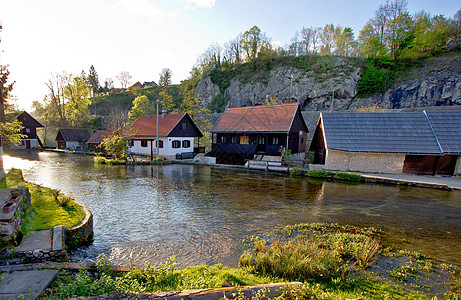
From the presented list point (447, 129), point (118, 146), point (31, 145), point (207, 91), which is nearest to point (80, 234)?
point (118, 146)

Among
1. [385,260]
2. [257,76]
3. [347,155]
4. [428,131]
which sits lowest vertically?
[385,260]

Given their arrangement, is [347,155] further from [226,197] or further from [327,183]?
[226,197]

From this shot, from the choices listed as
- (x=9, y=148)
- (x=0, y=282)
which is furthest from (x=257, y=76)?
(x=0, y=282)

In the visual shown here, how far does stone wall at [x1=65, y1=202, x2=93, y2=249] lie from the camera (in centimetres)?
717

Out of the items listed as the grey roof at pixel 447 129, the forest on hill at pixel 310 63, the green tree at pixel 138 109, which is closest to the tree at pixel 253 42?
the forest on hill at pixel 310 63

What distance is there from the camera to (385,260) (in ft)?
22.6

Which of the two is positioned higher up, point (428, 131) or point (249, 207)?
point (428, 131)

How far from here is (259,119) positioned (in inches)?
1118

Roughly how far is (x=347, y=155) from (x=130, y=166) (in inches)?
923

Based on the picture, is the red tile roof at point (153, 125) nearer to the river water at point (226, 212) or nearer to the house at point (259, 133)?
the house at point (259, 133)

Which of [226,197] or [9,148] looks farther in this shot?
[9,148]

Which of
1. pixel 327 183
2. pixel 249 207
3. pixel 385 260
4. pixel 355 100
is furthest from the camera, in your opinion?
pixel 355 100

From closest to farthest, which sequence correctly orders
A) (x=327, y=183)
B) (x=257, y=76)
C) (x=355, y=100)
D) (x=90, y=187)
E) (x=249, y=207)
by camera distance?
1. (x=249, y=207)
2. (x=90, y=187)
3. (x=327, y=183)
4. (x=355, y=100)
5. (x=257, y=76)

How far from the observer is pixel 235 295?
13.3 ft
